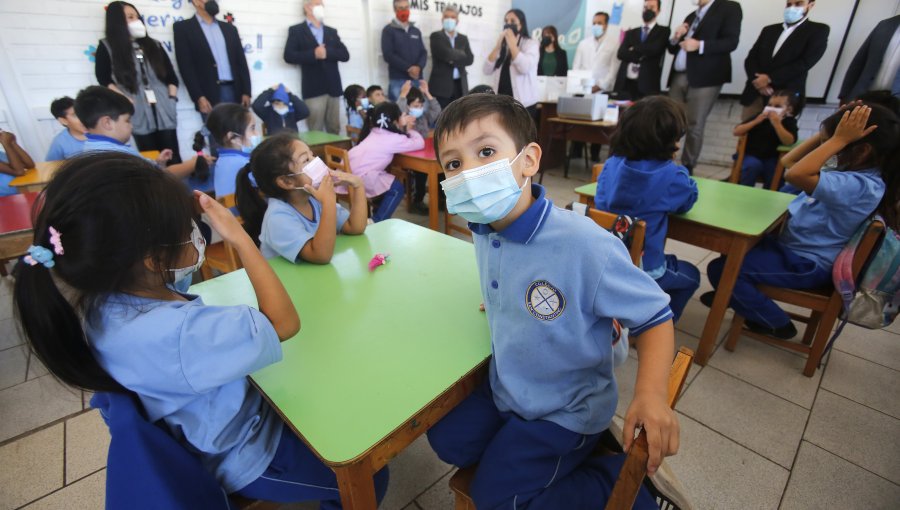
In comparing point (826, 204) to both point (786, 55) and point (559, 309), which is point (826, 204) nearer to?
point (559, 309)

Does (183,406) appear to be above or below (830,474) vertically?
above

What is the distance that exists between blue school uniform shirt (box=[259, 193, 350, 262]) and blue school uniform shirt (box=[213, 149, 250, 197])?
775mm

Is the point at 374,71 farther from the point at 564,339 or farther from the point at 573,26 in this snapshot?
the point at 564,339

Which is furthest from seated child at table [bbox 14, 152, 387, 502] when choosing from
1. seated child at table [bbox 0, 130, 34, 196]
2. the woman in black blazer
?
the woman in black blazer

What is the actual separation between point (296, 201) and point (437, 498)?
3.79 feet

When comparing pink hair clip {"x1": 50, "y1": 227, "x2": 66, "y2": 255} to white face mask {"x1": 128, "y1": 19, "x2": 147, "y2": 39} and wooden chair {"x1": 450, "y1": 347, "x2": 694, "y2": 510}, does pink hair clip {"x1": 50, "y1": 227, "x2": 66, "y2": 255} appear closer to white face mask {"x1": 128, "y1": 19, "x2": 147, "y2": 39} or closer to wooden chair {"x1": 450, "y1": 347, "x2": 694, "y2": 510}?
wooden chair {"x1": 450, "y1": 347, "x2": 694, "y2": 510}

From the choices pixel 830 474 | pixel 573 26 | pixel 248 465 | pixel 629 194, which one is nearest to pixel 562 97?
pixel 573 26

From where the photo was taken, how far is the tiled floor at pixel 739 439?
54.4 inches

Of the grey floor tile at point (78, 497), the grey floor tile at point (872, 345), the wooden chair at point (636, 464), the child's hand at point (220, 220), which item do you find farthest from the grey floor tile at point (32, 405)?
the grey floor tile at point (872, 345)

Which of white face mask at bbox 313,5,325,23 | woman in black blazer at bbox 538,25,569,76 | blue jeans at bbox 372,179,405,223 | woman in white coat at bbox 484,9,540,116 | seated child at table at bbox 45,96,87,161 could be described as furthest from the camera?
woman in black blazer at bbox 538,25,569,76

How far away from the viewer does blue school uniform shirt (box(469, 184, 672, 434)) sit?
0.82 metres

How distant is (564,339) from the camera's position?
87 cm

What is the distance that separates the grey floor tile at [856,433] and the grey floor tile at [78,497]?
2.52 meters

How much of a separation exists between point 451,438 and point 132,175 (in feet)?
2.79
